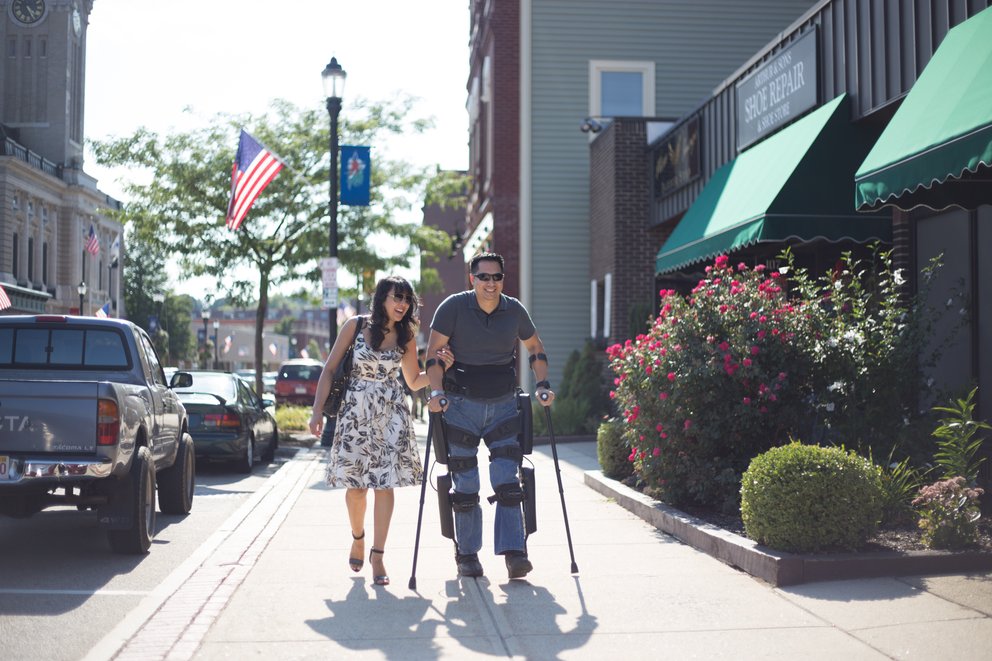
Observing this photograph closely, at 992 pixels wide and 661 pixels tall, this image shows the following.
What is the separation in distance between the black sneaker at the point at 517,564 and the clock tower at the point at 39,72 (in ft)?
235

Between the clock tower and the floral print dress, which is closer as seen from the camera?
the floral print dress

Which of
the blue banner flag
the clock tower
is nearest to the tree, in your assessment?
the blue banner flag

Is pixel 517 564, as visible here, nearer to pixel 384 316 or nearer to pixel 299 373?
pixel 384 316

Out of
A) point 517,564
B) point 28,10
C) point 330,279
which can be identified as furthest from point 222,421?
point 28,10

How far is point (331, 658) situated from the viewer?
203 inches

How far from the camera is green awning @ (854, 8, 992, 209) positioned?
7.00 meters

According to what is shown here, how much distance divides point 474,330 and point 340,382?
954mm

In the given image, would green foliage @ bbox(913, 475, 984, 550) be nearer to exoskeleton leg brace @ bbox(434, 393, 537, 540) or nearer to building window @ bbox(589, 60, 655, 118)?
exoskeleton leg brace @ bbox(434, 393, 537, 540)

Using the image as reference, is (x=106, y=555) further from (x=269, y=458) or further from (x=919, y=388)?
(x=269, y=458)

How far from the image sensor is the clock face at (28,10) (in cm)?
7106

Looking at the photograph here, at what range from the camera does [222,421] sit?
14242 millimetres

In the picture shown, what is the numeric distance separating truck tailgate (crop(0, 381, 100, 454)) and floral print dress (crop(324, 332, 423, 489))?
1.75 meters

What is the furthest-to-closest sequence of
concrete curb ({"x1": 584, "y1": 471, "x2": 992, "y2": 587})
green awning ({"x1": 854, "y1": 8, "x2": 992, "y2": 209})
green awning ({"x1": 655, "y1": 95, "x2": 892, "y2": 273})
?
green awning ({"x1": 655, "y1": 95, "x2": 892, "y2": 273}) → green awning ({"x1": 854, "y1": 8, "x2": 992, "y2": 209}) → concrete curb ({"x1": 584, "y1": 471, "x2": 992, "y2": 587})

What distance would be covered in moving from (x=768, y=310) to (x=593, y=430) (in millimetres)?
9387
